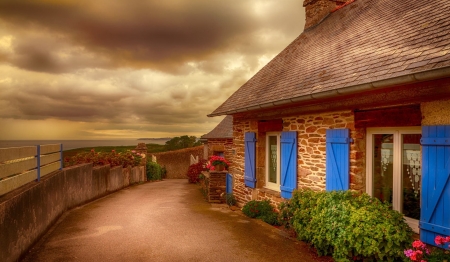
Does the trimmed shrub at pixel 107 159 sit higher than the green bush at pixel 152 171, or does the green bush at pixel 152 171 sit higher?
the trimmed shrub at pixel 107 159

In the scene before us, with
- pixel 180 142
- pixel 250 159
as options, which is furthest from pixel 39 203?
pixel 180 142

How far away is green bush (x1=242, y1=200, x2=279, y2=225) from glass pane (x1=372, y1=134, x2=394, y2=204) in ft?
8.00

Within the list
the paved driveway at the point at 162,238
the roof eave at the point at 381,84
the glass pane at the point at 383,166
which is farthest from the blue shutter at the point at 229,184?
the glass pane at the point at 383,166

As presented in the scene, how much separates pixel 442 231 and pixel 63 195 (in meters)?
7.55

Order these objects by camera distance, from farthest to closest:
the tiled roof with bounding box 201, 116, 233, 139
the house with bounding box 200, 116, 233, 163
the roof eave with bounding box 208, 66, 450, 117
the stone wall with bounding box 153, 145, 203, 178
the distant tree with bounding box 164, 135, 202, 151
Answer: the distant tree with bounding box 164, 135, 202, 151, the stone wall with bounding box 153, 145, 203, 178, the tiled roof with bounding box 201, 116, 233, 139, the house with bounding box 200, 116, 233, 163, the roof eave with bounding box 208, 66, 450, 117

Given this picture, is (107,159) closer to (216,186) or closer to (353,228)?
(216,186)

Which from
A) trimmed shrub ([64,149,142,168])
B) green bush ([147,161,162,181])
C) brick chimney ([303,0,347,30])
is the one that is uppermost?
brick chimney ([303,0,347,30])

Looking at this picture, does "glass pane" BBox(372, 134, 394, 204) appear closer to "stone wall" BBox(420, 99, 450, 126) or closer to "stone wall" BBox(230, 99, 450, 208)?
"stone wall" BBox(230, 99, 450, 208)

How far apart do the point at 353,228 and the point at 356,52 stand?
347 centimetres

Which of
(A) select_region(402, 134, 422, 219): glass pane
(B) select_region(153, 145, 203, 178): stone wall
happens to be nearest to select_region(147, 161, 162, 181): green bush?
(B) select_region(153, 145, 203, 178): stone wall

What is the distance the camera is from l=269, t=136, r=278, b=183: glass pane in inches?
312

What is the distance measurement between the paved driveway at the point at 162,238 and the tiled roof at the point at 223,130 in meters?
8.21

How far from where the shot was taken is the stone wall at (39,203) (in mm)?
4128

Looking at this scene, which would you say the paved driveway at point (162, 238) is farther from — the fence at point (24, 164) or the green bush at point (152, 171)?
the green bush at point (152, 171)
